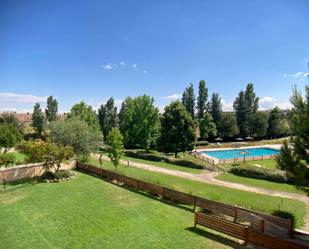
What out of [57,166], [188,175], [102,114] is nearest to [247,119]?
[102,114]

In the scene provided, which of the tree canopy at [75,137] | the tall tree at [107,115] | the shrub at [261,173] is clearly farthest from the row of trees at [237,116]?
the tree canopy at [75,137]

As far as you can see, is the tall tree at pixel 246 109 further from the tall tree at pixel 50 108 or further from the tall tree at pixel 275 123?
the tall tree at pixel 50 108

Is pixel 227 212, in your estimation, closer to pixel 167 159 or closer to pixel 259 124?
pixel 167 159

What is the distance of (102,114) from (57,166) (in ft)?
113

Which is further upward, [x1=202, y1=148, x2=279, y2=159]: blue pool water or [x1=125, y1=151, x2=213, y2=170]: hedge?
[x1=202, y1=148, x2=279, y2=159]: blue pool water

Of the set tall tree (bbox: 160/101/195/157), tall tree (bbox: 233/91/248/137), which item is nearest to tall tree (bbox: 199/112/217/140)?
tall tree (bbox: 233/91/248/137)

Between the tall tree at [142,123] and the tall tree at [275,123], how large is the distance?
34.7m

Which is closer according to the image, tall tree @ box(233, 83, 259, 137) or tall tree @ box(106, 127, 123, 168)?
tall tree @ box(106, 127, 123, 168)

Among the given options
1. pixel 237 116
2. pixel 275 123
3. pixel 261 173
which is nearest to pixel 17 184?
pixel 261 173

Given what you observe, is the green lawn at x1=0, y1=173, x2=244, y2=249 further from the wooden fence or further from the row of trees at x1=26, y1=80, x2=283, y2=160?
the row of trees at x1=26, y1=80, x2=283, y2=160

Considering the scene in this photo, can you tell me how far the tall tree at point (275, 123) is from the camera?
6294cm

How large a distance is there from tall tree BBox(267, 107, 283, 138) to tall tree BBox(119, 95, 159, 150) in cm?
3473

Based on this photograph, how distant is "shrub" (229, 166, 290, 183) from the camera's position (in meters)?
25.2

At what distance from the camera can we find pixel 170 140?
36.8 metres
